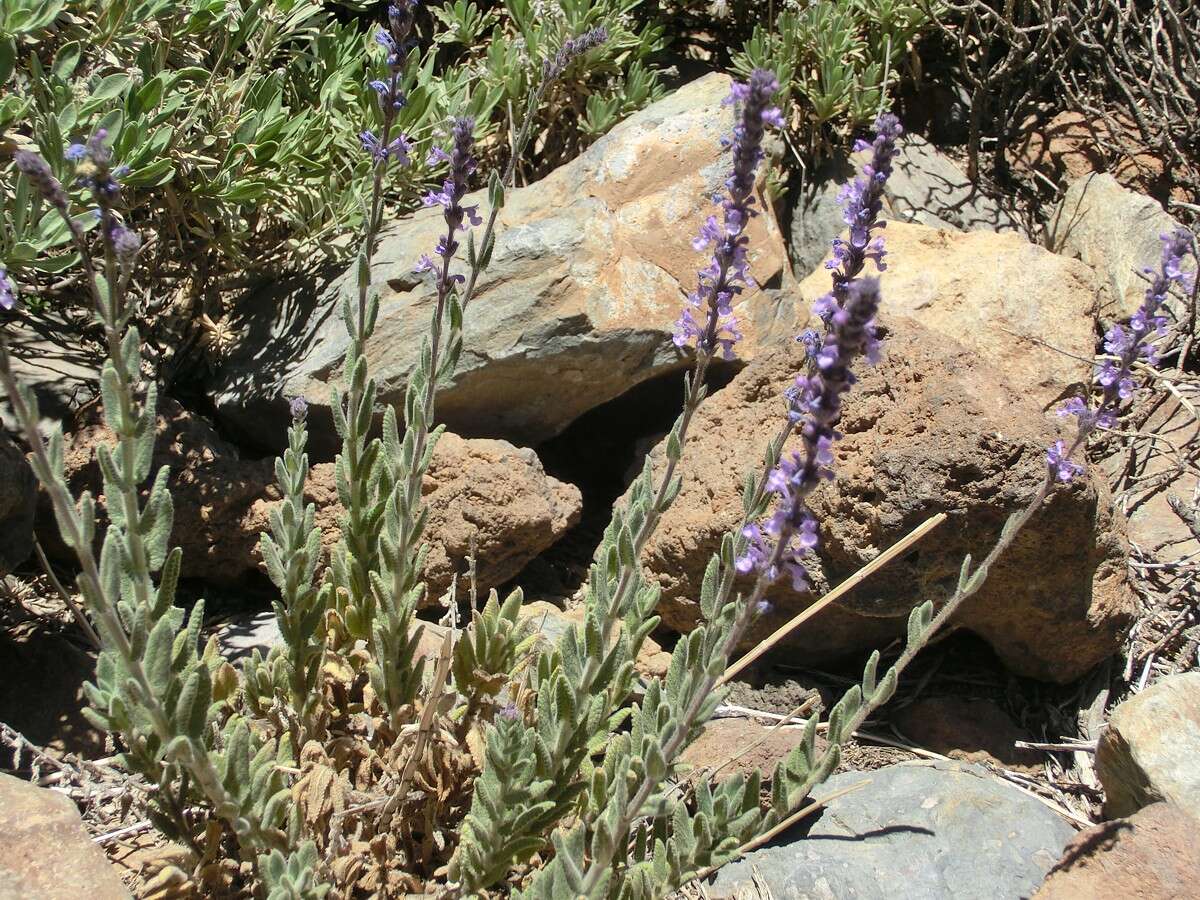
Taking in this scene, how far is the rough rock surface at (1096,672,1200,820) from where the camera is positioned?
3236 millimetres

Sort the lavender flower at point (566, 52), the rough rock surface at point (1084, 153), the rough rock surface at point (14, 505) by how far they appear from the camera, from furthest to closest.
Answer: the rough rock surface at point (1084, 153) → the rough rock surface at point (14, 505) → the lavender flower at point (566, 52)

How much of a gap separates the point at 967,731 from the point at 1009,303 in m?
2.00

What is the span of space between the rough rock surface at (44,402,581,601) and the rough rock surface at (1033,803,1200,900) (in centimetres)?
209

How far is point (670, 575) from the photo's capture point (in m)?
4.10

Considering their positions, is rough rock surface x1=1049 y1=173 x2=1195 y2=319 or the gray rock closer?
the gray rock

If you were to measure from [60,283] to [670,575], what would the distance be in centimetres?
249

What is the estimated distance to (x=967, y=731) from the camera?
4.00 meters

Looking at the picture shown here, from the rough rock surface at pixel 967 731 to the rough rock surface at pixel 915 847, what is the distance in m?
0.51

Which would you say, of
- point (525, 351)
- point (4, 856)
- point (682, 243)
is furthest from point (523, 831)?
point (682, 243)

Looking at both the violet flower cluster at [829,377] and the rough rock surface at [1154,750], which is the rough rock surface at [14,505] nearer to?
the violet flower cluster at [829,377]

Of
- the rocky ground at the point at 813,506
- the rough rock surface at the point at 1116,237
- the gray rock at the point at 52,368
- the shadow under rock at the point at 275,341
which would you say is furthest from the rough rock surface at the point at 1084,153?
the gray rock at the point at 52,368

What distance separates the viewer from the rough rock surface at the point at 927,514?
3.55 meters

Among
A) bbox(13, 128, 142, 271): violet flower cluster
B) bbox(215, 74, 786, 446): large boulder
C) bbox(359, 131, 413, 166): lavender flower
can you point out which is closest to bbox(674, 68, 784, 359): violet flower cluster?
bbox(359, 131, 413, 166): lavender flower

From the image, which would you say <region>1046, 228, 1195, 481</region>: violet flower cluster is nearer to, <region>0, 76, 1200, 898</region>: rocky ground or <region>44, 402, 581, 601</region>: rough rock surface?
<region>0, 76, 1200, 898</region>: rocky ground
